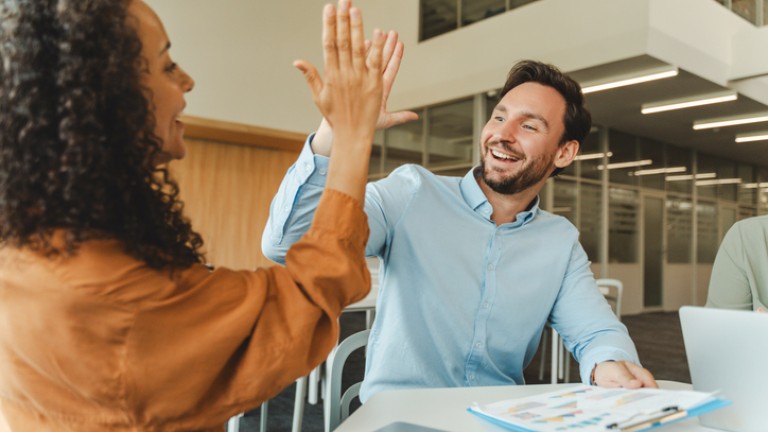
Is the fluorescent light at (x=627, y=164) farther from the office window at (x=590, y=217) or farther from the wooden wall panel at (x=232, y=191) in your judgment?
the wooden wall panel at (x=232, y=191)

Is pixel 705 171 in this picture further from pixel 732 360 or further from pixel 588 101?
pixel 732 360

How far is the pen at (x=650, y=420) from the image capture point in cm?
78

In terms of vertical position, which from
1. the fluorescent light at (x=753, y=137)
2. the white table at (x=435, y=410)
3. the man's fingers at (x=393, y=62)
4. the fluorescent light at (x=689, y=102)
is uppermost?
the fluorescent light at (x=689, y=102)

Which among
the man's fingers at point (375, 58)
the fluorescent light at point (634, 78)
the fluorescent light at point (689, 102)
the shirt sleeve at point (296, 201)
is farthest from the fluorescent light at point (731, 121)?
the man's fingers at point (375, 58)

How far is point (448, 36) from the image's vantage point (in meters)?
7.18

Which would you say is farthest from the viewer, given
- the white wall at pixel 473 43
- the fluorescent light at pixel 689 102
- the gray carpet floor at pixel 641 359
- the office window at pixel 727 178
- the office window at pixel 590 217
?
the office window at pixel 727 178

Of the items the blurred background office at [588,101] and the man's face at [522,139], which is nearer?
the man's face at [522,139]

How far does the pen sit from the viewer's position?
78 centimetres

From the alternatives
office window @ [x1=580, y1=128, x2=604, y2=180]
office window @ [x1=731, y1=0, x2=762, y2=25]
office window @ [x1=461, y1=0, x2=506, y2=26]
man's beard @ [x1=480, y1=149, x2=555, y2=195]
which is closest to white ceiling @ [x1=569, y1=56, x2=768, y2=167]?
office window @ [x1=580, y1=128, x2=604, y2=180]

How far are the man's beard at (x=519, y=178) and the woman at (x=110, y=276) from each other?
940 mm

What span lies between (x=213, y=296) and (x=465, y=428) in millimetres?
475

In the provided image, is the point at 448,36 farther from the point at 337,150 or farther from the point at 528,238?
the point at 337,150

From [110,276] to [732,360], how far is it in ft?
2.93

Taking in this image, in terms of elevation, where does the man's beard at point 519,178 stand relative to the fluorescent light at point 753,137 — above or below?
below
